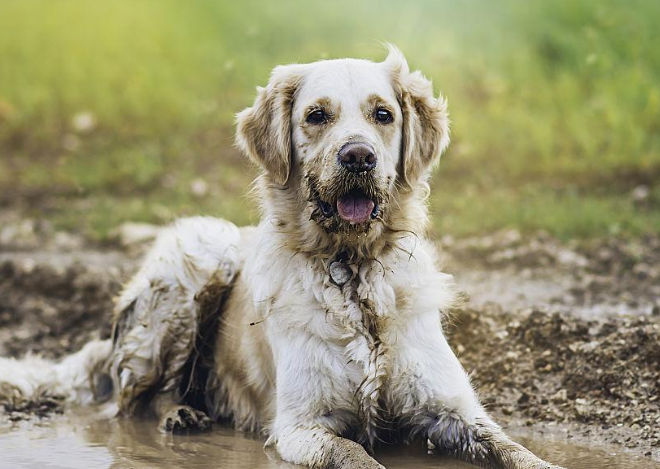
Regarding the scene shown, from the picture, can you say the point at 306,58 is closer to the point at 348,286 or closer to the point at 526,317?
the point at 526,317

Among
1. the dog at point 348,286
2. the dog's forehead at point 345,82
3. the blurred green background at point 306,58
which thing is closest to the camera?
the dog at point 348,286

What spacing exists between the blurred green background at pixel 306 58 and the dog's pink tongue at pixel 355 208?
14.0ft

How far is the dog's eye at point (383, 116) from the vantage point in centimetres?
457

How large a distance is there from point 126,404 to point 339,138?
224 centimetres

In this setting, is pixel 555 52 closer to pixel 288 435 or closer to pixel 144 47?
pixel 144 47

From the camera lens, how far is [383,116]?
15.1 ft

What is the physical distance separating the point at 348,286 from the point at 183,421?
1326 mm

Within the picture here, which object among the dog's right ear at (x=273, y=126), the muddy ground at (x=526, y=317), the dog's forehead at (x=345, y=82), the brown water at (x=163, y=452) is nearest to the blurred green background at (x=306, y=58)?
the muddy ground at (x=526, y=317)

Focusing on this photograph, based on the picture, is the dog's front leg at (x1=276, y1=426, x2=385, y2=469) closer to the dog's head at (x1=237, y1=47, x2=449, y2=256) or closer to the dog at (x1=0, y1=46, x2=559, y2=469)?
the dog at (x1=0, y1=46, x2=559, y2=469)

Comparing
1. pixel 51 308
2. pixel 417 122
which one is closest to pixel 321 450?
pixel 417 122

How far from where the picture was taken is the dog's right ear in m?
4.71

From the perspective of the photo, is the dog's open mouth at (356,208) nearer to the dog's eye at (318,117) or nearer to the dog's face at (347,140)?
the dog's face at (347,140)

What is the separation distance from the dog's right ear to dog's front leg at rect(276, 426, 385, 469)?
1.23 metres

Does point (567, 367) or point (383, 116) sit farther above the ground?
point (383, 116)
